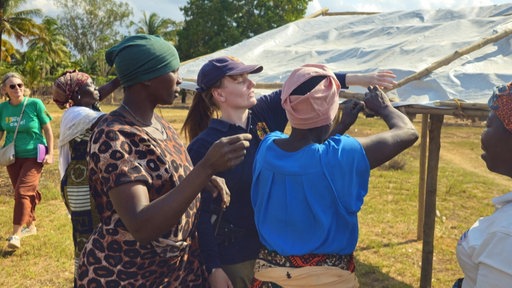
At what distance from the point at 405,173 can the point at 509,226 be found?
9350 millimetres

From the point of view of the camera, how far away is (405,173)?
10.2 m

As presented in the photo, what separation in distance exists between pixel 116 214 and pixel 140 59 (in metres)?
0.54

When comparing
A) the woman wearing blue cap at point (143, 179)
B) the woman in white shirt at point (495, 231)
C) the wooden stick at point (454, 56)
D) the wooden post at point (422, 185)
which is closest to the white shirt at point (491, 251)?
the woman in white shirt at point (495, 231)

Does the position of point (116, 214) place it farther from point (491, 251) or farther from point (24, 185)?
point (24, 185)

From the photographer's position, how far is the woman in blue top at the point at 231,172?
2.08 m

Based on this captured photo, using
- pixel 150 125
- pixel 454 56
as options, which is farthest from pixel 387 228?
pixel 150 125

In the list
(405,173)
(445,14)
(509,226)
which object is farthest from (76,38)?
(509,226)

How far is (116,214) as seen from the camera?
1630mm

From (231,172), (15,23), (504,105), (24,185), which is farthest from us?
(15,23)

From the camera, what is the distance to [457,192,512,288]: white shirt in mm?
1188

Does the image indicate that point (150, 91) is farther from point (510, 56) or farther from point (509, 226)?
point (510, 56)

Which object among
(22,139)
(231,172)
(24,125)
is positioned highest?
(231,172)

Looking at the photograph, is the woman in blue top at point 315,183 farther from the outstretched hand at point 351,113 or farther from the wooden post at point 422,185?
the wooden post at point 422,185

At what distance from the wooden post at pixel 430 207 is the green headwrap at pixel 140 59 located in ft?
11.5
